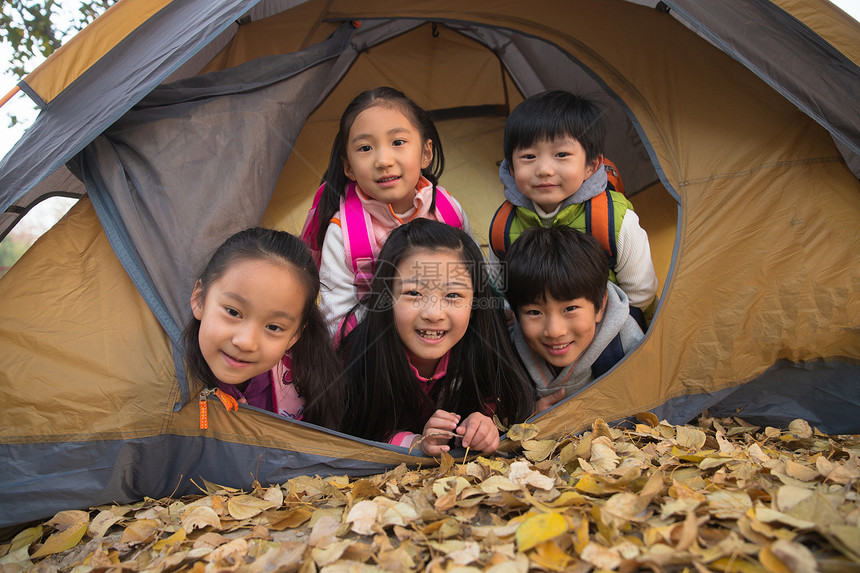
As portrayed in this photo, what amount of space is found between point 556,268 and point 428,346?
18.1 inches

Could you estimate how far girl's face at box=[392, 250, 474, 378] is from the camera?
1.81 metres

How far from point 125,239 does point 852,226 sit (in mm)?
2241

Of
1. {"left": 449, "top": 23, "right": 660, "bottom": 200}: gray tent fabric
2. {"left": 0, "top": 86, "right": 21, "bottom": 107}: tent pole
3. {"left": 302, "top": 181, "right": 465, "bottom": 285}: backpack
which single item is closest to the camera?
{"left": 0, "top": 86, "right": 21, "bottom": 107}: tent pole

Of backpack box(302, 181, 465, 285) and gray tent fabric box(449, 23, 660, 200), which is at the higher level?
gray tent fabric box(449, 23, 660, 200)

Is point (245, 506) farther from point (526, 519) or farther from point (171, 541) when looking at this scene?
point (526, 519)

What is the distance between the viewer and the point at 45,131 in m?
1.68

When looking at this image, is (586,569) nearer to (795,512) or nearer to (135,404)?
(795,512)

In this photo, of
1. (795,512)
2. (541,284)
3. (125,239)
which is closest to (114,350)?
(125,239)

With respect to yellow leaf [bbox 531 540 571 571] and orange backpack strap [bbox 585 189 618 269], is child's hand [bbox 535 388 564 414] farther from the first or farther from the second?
yellow leaf [bbox 531 540 571 571]

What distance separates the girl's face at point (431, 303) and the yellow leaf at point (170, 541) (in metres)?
0.76

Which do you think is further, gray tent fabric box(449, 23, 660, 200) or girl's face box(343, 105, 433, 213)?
gray tent fabric box(449, 23, 660, 200)

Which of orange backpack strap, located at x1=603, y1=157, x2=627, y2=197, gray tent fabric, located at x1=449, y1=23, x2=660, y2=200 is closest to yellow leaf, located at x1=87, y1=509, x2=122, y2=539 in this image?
orange backpack strap, located at x1=603, y1=157, x2=627, y2=197

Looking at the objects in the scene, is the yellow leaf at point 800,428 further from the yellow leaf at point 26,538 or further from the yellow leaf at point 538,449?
the yellow leaf at point 26,538

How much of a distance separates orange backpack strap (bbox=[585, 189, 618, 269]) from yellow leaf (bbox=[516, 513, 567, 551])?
120cm
